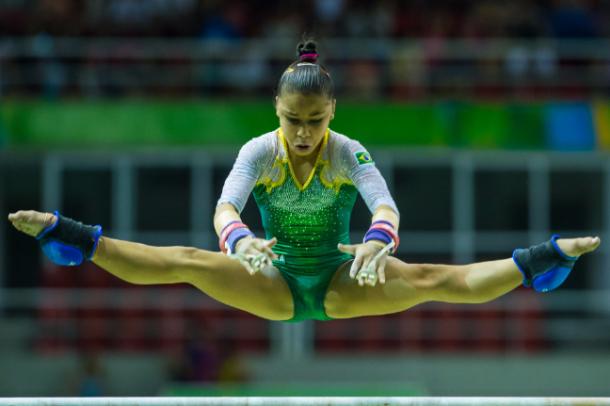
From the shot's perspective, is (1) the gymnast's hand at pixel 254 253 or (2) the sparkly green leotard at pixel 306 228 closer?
(1) the gymnast's hand at pixel 254 253

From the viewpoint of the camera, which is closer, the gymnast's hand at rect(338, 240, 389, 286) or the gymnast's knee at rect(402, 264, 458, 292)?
the gymnast's hand at rect(338, 240, 389, 286)

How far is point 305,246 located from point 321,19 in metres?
9.37

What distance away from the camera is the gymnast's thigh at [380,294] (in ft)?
17.8

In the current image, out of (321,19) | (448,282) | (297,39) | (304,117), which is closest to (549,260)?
(448,282)

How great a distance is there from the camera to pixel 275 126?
13.0 meters

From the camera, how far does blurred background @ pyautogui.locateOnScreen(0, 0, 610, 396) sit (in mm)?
13156

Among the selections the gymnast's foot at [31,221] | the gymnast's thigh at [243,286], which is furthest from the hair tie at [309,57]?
the gymnast's foot at [31,221]

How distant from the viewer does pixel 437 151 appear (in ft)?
43.2

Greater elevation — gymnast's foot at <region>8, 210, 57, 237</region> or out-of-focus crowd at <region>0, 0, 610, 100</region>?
out-of-focus crowd at <region>0, 0, 610, 100</region>

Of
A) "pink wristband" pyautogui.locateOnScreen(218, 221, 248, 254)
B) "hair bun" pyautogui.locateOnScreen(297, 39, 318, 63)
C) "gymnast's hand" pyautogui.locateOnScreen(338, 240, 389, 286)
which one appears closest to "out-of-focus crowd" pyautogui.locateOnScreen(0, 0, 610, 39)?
"hair bun" pyautogui.locateOnScreen(297, 39, 318, 63)

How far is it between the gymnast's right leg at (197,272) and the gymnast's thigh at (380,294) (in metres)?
0.25

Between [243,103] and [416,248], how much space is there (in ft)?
13.4

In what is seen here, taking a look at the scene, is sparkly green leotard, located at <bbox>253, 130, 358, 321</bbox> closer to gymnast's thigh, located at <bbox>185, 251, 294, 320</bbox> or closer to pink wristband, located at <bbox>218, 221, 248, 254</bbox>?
gymnast's thigh, located at <bbox>185, 251, 294, 320</bbox>

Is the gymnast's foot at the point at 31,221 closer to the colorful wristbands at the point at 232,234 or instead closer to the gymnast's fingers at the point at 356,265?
the colorful wristbands at the point at 232,234
